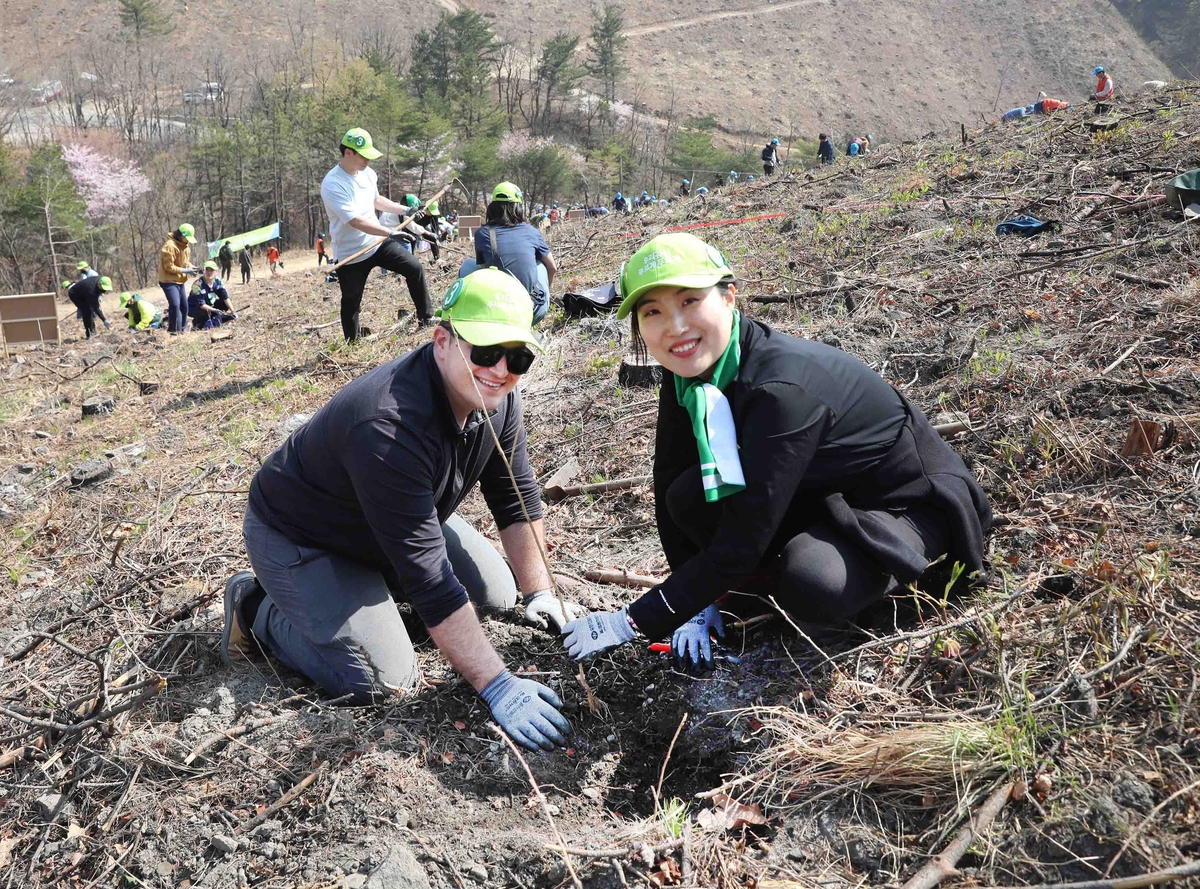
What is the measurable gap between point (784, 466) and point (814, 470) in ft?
0.68

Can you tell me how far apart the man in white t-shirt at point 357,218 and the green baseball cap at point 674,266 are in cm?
422

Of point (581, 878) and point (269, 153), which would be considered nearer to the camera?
point (581, 878)

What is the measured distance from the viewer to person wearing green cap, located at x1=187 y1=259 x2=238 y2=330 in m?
10.8

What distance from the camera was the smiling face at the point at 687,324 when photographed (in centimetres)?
209

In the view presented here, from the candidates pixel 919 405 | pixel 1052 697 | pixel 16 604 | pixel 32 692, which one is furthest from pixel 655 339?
pixel 16 604

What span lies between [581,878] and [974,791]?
0.90 m

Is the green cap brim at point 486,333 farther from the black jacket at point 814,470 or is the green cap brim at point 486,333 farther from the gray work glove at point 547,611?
the gray work glove at point 547,611

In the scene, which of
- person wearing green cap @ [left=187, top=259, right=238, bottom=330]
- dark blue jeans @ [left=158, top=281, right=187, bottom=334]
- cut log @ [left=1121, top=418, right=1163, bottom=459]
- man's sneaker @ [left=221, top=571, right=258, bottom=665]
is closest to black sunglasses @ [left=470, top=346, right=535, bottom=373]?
man's sneaker @ [left=221, top=571, right=258, bottom=665]

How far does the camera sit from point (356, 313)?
6766 mm

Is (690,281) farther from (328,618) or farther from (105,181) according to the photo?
(105,181)

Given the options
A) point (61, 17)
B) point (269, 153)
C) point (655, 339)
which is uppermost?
point (61, 17)

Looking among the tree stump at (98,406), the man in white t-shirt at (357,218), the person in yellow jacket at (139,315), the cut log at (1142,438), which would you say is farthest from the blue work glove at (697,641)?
the person in yellow jacket at (139,315)

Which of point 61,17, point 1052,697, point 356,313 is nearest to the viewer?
point 1052,697

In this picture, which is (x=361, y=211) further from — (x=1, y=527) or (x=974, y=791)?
(x=974, y=791)
